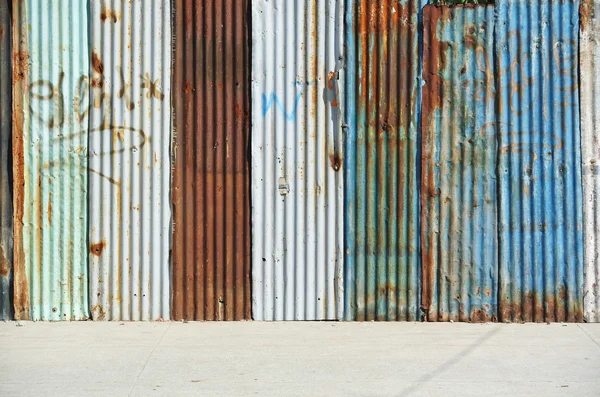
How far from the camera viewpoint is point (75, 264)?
26.6 feet

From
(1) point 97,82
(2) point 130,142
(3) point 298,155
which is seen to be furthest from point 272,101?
(1) point 97,82

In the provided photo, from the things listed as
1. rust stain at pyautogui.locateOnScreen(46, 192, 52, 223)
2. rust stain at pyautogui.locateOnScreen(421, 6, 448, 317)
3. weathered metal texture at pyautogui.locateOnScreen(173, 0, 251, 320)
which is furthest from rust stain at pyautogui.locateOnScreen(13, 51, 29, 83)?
rust stain at pyautogui.locateOnScreen(421, 6, 448, 317)

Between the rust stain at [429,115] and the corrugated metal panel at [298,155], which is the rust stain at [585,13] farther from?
the corrugated metal panel at [298,155]

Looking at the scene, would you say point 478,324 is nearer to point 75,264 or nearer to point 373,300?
point 373,300

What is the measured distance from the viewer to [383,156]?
8023 millimetres

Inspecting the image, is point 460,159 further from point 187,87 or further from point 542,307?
point 187,87

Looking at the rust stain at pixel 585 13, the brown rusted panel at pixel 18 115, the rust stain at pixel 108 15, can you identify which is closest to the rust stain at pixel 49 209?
the brown rusted panel at pixel 18 115

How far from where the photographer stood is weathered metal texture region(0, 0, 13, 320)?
8.09 meters

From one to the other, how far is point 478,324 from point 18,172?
457 cm

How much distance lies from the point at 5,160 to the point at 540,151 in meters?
5.05

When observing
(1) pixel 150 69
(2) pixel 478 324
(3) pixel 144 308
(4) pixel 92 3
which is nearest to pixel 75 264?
(3) pixel 144 308

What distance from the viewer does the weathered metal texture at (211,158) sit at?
8.07m

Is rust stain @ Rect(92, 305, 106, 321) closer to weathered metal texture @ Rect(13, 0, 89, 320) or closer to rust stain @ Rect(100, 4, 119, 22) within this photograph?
weathered metal texture @ Rect(13, 0, 89, 320)

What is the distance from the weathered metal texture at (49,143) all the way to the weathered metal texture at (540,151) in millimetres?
3964
